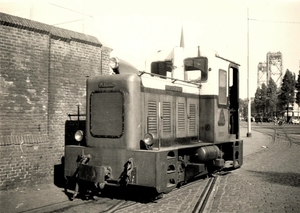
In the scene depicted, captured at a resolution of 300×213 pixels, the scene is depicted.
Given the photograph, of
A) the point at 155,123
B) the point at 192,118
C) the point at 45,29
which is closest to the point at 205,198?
the point at 155,123

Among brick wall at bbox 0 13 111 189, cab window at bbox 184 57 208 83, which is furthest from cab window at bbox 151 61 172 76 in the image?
brick wall at bbox 0 13 111 189

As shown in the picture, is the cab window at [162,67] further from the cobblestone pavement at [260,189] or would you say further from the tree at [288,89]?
the tree at [288,89]

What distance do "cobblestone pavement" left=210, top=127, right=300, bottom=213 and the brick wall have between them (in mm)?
4208

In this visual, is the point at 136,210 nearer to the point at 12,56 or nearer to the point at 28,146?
the point at 28,146

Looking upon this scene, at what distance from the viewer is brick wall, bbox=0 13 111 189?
6891 millimetres

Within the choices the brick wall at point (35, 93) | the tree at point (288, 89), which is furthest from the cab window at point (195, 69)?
the tree at point (288, 89)

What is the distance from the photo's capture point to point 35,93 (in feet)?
24.5

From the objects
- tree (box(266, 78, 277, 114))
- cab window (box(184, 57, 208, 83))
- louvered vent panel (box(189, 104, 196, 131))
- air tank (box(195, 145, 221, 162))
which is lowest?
air tank (box(195, 145, 221, 162))

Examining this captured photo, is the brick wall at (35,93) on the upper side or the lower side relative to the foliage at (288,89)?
lower

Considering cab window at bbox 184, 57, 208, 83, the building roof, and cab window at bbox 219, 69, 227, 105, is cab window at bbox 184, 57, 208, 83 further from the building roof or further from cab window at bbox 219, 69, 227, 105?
the building roof

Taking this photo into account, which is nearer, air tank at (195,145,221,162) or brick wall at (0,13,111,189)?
brick wall at (0,13,111,189)

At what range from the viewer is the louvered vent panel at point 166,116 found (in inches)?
270

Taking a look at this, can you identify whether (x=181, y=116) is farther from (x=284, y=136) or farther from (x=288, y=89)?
(x=288, y=89)

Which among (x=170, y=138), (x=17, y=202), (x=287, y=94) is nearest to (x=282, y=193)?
(x=170, y=138)
